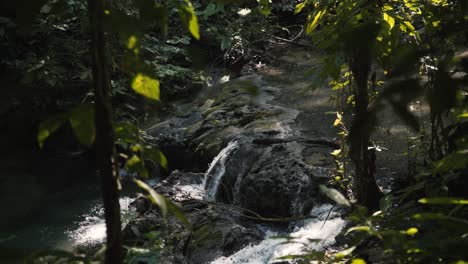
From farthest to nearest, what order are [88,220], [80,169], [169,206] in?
[80,169], [88,220], [169,206]

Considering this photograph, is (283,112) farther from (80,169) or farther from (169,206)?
(169,206)

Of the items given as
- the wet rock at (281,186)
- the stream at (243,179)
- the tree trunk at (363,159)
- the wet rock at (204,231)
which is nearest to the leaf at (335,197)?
the tree trunk at (363,159)

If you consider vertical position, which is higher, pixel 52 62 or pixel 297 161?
pixel 52 62

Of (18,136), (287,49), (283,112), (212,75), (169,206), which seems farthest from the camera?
(287,49)

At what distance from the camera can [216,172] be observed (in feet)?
20.1

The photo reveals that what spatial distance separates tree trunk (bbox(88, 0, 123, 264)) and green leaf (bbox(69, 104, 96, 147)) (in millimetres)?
34

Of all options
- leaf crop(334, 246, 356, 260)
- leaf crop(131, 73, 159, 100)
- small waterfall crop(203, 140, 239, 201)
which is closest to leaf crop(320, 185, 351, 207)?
leaf crop(334, 246, 356, 260)

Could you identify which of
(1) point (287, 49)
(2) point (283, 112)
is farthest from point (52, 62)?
(1) point (287, 49)

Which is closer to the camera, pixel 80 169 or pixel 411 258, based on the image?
pixel 411 258

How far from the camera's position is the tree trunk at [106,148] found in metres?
0.86

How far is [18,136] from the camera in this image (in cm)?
867

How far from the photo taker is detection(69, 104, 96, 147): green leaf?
887 mm

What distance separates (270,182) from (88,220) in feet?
7.99

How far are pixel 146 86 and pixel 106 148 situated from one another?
0.13 metres
